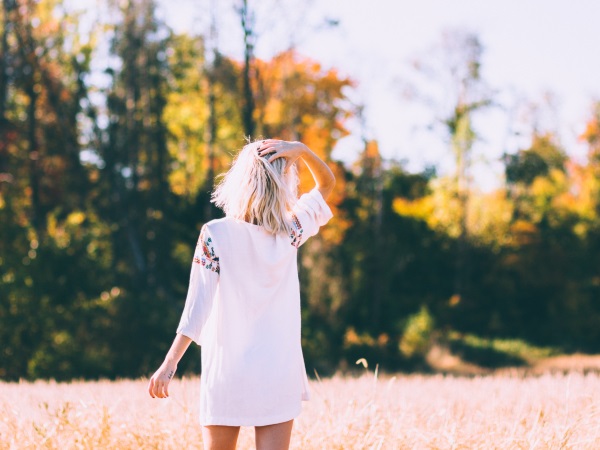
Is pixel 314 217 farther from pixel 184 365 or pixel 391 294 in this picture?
pixel 391 294

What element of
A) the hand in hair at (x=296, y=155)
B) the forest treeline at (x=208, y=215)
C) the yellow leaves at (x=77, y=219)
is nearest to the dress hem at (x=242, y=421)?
the hand in hair at (x=296, y=155)

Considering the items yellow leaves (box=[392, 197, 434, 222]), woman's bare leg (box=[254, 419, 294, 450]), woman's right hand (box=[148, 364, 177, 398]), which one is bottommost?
woman's bare leg (box=[254, 419, 294, 450])

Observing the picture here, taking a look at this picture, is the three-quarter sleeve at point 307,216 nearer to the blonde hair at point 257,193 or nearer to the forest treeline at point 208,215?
the blonde hair at point 257,193

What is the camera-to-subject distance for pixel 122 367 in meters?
17.0

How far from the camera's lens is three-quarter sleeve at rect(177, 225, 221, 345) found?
2943 millimetres

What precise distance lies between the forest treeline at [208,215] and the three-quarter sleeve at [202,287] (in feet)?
47.5

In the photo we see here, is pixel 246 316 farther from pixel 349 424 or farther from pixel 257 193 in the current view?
pixel 349 424

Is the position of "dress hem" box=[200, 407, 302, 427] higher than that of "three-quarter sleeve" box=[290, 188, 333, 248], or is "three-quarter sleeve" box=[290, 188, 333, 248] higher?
"three-quarter sleeve" box=[290, 188, 333, 248]

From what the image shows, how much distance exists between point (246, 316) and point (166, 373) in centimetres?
39

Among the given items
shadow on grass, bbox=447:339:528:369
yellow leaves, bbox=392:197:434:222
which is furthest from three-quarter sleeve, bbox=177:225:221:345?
yellow leaves, bbox=392:197:434:222

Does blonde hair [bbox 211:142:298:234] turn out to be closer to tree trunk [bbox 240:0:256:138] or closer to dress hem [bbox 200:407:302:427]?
dress hem [bbox 200:407:302:427]

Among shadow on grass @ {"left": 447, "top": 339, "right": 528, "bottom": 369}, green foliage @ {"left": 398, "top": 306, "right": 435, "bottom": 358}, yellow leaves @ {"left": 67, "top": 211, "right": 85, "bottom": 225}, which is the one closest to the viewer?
yellow leaves @ {"left": 67, "top": 211, "right": 85, "bottom": 225}

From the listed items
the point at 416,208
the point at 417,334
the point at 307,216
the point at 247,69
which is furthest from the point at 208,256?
the point at 416,208

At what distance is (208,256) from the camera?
9.71 feet
